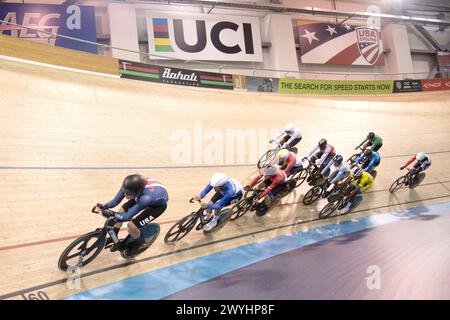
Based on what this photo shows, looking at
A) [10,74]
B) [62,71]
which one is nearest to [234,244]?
[10,74]

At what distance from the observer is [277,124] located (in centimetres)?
947

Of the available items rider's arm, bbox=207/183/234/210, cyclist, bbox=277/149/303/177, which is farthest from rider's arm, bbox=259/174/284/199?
rider's arm, bbox=207/183/234/210

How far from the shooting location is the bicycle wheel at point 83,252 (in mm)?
3229

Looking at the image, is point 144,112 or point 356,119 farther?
point 356,119

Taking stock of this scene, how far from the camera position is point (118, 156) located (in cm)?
591

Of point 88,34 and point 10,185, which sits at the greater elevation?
point 88,34

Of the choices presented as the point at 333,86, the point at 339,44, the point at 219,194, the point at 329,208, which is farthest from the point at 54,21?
the point at 339,44

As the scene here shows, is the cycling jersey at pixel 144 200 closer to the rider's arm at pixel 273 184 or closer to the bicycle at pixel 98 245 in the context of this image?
the bicycle at pixel 98 245

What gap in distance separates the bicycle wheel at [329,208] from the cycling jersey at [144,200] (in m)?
3.27

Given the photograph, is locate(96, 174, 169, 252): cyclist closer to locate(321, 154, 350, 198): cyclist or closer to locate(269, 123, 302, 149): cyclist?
locate(321, 154, 350, 198): cyclist

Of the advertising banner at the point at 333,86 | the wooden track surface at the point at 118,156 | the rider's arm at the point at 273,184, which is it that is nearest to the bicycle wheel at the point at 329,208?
the wooden track surface at the point at 118,156

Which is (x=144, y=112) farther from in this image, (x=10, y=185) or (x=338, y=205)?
(x=338, y=205)
